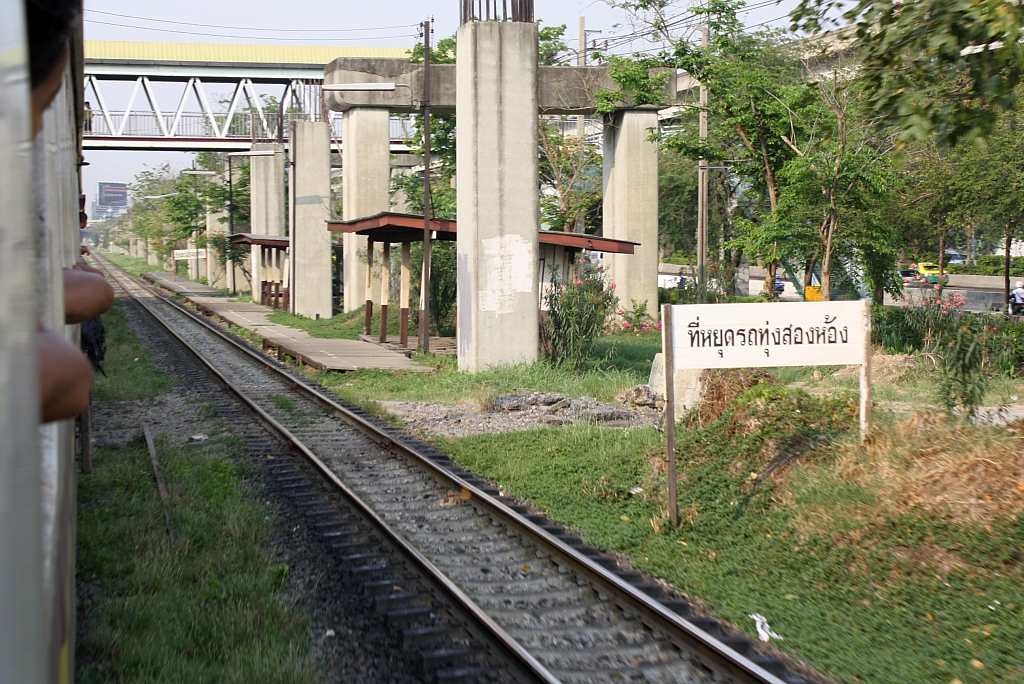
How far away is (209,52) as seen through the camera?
5291 centimetres

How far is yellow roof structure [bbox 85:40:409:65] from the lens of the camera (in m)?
50.4

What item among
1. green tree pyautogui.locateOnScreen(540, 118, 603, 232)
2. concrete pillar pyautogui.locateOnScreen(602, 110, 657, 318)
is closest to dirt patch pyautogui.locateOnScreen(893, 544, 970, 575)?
concrete pillar pyautogui.locateOnScreen(602, 110, 657, 318)

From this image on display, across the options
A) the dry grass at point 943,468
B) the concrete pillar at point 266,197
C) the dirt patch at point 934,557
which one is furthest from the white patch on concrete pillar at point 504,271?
the concrete pillar at point 266,197

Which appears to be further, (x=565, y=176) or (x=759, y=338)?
(x=565, y=176)

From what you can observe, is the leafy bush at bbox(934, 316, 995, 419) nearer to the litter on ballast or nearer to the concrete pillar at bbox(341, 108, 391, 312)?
the litter on ballast

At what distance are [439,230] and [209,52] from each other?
37.7 meters

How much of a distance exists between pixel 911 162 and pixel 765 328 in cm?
2774

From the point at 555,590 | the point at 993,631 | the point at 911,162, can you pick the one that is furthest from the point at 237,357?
the point at 911,162

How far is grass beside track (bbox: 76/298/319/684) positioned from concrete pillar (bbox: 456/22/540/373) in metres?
7.47

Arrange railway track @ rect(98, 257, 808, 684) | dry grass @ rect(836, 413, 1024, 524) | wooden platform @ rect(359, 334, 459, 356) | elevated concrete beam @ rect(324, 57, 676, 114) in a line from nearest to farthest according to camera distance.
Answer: railway track @ rect(98, 257, 808, 684) → dry grass @ rect(836, 413, 1024, 524) → wooden platform @ rect(359, 334, 459, 356) → elevated concrete beam @ rect(324, 57, 676, 114)

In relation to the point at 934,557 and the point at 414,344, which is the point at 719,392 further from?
the point at 414,344

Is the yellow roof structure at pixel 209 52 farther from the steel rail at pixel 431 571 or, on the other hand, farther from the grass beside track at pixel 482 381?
the steel rail at pixel 431 571

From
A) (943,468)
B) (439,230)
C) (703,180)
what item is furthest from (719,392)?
(703,180)

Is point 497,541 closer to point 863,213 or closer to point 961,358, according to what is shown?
point 961,358
